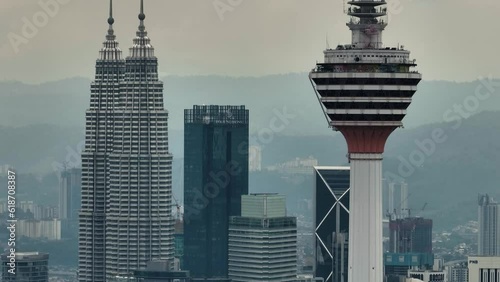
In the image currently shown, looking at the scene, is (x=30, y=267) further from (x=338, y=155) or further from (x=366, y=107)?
(x=366, y=107)

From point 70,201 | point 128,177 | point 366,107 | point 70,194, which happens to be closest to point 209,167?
point 128,177

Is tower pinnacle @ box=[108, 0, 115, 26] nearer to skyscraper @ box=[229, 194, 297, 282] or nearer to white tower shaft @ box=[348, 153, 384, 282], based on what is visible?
skyscraper @ box=[229, 194, 297, 282]

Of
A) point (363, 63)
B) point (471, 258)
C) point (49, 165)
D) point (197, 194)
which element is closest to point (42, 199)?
point (49, 165)

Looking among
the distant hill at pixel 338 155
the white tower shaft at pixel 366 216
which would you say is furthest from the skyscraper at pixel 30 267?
the white tower shaft at pixel 366 216

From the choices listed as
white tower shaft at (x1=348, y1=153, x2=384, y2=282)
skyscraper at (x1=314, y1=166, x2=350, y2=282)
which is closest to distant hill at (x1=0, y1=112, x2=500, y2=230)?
skyscraper at (x1=314, y1=166, x2=350, y2=282)

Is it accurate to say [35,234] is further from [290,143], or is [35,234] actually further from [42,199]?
[290,143]

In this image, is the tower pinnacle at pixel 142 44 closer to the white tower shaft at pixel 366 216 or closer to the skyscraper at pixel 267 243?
the skyscraper at pixel 267 243
